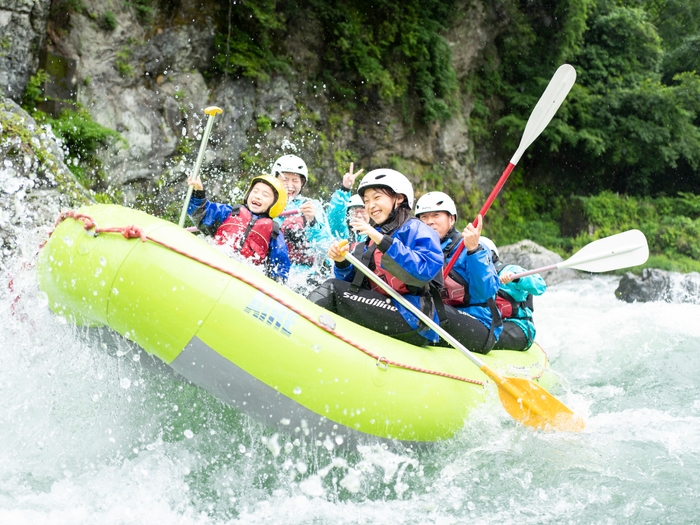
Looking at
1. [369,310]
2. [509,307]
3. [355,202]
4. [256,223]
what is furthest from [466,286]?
[355,202]

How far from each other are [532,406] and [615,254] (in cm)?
142

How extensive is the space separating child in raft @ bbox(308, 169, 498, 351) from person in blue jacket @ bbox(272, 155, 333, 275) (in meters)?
1.41

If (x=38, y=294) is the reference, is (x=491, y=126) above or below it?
Result: above

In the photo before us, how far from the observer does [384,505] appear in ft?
10.7

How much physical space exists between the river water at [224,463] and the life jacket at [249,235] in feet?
3.84

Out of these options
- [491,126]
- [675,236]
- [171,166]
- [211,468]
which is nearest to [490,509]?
[211,468]

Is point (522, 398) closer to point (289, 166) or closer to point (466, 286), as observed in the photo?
point (466, 286)

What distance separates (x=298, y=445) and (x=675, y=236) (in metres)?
15.0

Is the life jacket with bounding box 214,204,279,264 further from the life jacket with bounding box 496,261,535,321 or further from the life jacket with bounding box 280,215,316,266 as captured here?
the life jacket with bounding box 496,261,535,321

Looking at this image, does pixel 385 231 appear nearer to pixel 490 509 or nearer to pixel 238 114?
pixel 490 509

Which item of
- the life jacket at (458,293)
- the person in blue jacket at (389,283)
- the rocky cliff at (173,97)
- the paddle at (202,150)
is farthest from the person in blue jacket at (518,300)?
the rocky cliff at (173,97)

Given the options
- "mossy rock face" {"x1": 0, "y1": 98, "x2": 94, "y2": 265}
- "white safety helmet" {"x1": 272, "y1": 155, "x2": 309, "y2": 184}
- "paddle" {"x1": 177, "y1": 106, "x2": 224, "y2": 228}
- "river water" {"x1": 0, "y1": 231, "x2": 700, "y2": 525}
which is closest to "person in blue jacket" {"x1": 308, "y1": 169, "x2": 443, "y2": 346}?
"river water" {"x1": 0, "y1": 231, "x2": 700, "y2": 525}

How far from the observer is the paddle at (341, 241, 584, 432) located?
365 centimetres

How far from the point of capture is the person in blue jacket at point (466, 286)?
4.14 meters
